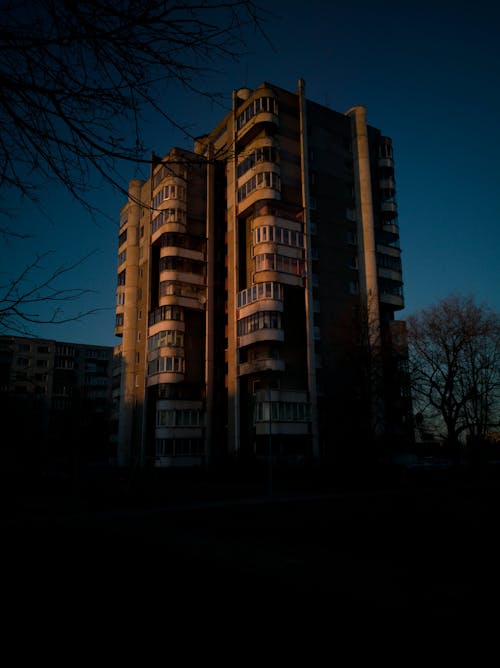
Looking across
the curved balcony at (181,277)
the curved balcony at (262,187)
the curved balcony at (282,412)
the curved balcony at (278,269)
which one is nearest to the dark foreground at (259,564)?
the curved balcony at (282,412)

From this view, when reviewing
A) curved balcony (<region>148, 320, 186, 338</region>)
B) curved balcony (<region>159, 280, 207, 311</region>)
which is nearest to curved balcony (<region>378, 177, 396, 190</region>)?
curved balcony (<region>159, 280, 207, 311</region>)

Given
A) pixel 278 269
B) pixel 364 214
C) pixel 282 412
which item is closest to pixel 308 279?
pixel 278 269

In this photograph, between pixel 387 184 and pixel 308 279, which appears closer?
pixel 308 279

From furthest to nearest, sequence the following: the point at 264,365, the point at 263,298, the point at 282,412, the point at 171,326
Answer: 1. the point at 171,326
2. the point at 263,298
3. the point at 264,365
4. the point at 282,412

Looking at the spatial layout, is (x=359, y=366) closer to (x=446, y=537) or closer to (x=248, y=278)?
(x=248, y=278)

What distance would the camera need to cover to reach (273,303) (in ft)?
129

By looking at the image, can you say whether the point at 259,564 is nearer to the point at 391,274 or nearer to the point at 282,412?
the point at 282,412

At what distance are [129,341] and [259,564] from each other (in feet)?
153

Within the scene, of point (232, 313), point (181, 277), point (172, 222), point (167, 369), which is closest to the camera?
point (232, 313)

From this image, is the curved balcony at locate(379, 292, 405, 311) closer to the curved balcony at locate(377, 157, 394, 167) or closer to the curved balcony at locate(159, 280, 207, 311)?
the curved balcony at locate(377, 157, 394, 167)

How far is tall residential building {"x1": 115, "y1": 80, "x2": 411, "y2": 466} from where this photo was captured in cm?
3925

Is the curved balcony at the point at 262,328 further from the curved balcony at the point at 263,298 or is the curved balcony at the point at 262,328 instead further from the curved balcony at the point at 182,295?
the curved balcony at the point at 182,295

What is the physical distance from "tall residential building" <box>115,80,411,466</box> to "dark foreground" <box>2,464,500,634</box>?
21.2 m

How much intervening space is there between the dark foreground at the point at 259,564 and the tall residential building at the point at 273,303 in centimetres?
2117
